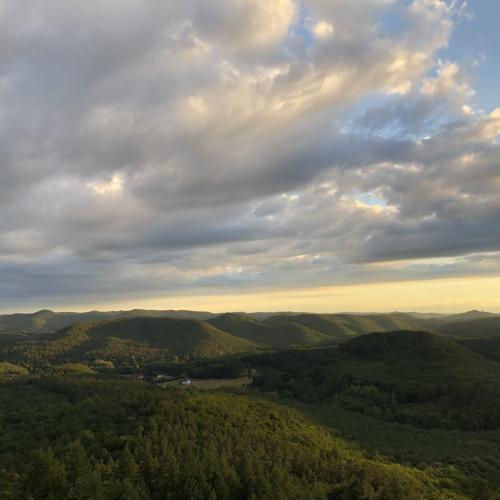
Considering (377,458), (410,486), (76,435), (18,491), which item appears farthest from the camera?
(377,458)

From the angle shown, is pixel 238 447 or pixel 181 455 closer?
pixel 181 455

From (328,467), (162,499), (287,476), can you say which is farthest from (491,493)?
(162,499)

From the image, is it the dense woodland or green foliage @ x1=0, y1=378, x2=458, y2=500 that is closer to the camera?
green foliage @ x1=0, y1=378, x2=458, y2=500

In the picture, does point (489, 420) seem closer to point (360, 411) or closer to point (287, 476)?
point (360, 411)

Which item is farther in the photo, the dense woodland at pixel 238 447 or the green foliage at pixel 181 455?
the dense woodland at pixel 238 447

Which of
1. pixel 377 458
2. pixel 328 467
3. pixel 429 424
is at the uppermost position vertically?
pixel 328 467

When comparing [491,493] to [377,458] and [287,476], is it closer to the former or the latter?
[377,458]

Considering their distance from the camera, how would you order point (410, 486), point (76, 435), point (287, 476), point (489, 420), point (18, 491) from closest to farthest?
point (18, 491) < point (287, 476) < point (410, 486) < point (76, 435) < point (489, 420)

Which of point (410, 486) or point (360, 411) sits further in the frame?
point (360, 411)

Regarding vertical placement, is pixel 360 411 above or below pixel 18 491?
below

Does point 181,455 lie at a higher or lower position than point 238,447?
higher
